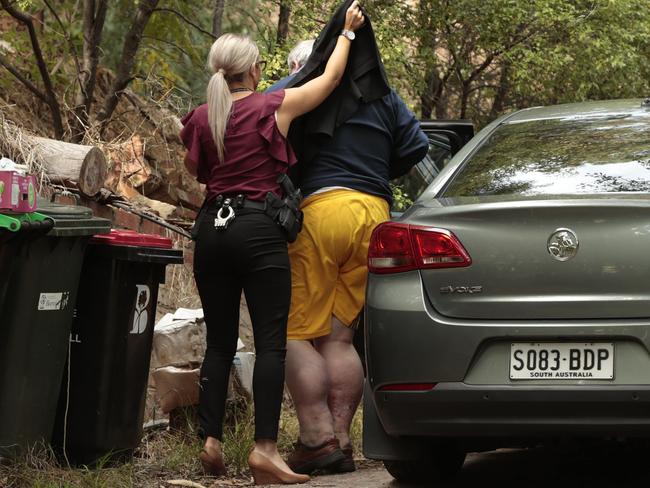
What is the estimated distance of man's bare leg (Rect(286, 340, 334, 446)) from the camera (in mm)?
5660

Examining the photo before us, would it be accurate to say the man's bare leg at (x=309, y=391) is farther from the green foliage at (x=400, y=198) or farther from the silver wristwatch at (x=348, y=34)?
the green foliage at (x=400, y=198)

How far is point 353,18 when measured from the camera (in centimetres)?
575

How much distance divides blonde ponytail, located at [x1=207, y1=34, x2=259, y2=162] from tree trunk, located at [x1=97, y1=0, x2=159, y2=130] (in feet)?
16.0

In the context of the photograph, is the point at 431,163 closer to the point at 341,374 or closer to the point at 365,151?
the point at 365,151

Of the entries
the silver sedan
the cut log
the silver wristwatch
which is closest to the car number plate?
the silver sedan

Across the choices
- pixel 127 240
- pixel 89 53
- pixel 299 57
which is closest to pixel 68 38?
pixel 89 53

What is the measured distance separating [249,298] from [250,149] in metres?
0.65

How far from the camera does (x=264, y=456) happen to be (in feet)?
17.4

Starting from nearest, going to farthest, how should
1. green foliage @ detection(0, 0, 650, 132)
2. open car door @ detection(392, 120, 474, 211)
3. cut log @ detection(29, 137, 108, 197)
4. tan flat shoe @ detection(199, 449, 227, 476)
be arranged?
tan flat shoe @ detection(199, 449, 227, 476) < open car door @ detection(392, 120, 474, 211) < cut log @ detection(29, 137, 108, 197) < green foliage @ detection(0, 0, 650, 132)

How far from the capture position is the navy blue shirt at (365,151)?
580 cm

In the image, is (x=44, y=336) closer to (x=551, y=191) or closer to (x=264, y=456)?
(x=264, y=456)

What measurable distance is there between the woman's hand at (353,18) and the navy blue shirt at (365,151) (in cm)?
38

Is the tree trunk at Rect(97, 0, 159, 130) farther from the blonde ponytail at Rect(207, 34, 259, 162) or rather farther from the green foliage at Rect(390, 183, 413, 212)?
the blonde ponytail at Rect(207, 34, 259, 162)

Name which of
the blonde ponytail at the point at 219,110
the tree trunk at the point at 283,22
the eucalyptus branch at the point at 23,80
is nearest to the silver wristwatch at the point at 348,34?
the blonde ponytail at the point at 219,110
